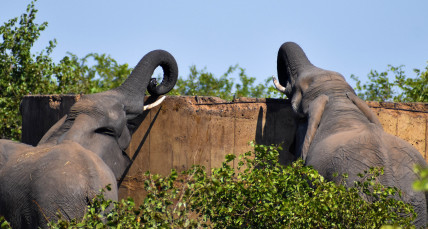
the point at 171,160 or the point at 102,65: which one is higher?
the point at 102,65

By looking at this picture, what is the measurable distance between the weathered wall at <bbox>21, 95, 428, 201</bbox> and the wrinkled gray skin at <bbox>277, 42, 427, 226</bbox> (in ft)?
1.38

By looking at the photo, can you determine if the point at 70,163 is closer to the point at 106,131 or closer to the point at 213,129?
the point at 106,131

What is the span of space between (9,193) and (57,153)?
544 mm

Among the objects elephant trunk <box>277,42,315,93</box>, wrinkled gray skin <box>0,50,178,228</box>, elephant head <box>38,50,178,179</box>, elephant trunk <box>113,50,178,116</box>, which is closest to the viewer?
wrinkled gray skin <box>0,50,178,228</box>

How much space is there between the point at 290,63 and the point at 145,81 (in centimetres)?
172

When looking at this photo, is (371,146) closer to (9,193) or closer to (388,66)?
(9,193)

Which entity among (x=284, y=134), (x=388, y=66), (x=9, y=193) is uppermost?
(x=388, y=66)

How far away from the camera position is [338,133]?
7969 millimetres

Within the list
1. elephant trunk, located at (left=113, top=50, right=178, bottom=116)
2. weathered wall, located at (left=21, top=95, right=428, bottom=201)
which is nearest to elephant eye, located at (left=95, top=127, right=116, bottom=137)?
elephant trunk, located at (left=113, top=50, right=178, bottom=116)

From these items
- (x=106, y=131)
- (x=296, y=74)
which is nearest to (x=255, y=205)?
(x=106, y=131)

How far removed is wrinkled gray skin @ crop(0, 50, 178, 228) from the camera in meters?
6.87

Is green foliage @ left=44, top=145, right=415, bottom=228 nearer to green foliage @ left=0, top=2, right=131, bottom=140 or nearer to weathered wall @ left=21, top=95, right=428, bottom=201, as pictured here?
A: weathered wall @ left=21, top=95, right=428, bottom=201

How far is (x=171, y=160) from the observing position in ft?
30.7

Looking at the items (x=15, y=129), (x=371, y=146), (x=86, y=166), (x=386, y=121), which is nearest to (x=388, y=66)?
(x=386, y=121)
